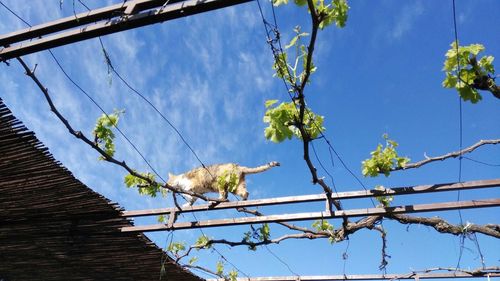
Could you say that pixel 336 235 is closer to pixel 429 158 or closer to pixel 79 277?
pixel 429 158

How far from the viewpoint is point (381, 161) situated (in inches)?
111

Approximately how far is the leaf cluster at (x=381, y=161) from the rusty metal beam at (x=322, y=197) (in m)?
0.25

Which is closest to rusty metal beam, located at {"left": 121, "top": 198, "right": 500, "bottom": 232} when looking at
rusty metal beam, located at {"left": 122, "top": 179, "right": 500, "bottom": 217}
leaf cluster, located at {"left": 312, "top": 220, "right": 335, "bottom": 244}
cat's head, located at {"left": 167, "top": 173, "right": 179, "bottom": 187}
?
rusty metal beam, located at {"left": 122, "top": 179, "right": 500, "bottom": 217}

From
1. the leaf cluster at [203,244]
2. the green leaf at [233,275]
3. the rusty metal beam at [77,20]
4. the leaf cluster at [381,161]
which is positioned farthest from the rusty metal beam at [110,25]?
the green leaf at [233,275]

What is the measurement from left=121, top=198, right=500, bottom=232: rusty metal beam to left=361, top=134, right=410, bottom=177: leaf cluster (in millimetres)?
265

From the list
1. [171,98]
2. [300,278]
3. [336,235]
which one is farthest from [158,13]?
[300,278]

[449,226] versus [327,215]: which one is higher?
[449,226]

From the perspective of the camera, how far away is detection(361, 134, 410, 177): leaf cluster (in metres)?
2.82

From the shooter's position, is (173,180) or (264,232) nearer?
(264,232)

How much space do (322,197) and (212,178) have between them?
2.31 meters

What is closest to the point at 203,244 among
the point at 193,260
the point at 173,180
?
the point at 193,260

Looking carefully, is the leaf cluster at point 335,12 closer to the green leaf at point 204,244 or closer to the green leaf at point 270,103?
the green leaf at point 270,103

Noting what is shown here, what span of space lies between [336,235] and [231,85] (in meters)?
1.54

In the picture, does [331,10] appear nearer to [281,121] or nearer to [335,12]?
[335,12]
